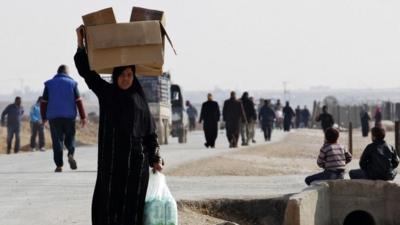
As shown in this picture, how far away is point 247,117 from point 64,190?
1991cm

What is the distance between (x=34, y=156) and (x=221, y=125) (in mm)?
48906

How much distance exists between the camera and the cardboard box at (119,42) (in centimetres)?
1040

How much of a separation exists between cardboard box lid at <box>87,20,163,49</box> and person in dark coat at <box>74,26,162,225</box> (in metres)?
0.18

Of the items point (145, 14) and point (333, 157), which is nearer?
point (145, 14)

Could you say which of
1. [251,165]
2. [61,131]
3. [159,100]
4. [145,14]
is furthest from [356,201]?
[159,100]

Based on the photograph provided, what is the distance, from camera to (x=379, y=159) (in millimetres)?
16031

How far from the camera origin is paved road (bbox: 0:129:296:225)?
47.6 ft

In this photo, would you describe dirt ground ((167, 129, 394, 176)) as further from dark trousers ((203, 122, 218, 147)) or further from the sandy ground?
dark trousers ((203, 122, 218, 147))

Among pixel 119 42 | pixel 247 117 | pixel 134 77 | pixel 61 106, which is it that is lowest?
pixel 247 117

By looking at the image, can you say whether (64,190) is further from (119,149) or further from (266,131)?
(266,131)

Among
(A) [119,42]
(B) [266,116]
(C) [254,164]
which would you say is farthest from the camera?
(B) [266,116]

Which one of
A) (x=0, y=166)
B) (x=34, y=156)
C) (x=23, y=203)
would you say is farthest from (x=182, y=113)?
(x=23, y=203)

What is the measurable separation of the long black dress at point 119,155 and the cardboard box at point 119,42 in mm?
171

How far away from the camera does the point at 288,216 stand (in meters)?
14.0
